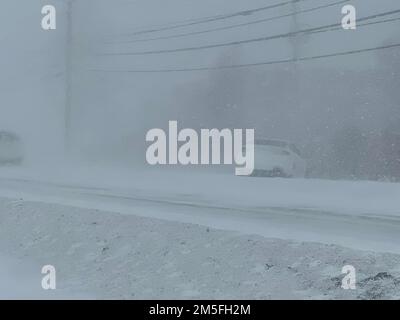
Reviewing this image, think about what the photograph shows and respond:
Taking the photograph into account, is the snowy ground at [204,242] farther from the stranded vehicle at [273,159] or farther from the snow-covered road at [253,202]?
the stranded vehicle at [273,159]

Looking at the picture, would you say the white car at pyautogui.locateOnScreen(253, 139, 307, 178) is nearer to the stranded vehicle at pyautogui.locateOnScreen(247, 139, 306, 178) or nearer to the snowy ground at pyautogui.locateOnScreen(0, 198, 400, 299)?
the stranded vehicle at pyautogui.locateOnScreen(247, 139, 306, 178)

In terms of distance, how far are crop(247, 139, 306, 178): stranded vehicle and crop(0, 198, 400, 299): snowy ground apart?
10.1 metres

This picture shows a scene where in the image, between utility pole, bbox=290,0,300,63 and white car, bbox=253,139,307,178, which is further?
utility pole, bbox=290,0,300,63

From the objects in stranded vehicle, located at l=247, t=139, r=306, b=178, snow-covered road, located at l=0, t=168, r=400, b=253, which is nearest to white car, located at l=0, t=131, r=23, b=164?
snow-covered road, located at l=0, t=168, r=400, b=253

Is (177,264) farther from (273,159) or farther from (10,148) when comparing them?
(10,148)

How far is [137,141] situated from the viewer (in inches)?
1439

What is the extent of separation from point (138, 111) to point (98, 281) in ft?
124

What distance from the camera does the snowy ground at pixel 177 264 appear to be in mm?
7227

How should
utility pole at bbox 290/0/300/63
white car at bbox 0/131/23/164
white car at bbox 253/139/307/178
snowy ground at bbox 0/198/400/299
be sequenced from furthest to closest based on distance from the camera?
utility pole at bbox 290/0/300/63, white car at bbox 0/131/23/164, white car at bbox 253/139/307/178, snowy ground at bbox 0/198/400/299

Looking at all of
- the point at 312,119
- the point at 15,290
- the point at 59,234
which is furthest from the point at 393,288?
the point at 312,119

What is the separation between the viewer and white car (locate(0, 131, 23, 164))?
28.4 m

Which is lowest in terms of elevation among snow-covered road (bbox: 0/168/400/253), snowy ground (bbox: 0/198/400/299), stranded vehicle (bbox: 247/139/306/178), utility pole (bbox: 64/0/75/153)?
snowy ground (bbox: 0/198/400/299)

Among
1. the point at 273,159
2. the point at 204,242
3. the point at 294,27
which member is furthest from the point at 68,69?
the point at 204,242

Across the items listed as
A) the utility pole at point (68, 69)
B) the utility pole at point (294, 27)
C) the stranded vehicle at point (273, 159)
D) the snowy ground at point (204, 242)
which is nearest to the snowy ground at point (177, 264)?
the snowy ground at point (204, 242)
